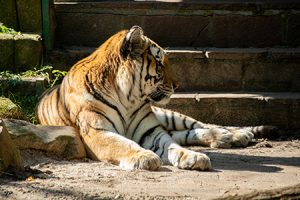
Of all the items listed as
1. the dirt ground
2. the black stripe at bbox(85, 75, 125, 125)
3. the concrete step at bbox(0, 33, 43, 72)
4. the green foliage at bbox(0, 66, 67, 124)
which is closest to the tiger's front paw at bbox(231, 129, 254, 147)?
the dirt ground

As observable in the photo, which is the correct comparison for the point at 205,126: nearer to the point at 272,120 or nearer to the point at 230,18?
the point at 272,120

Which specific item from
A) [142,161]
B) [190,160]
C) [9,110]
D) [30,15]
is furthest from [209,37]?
[142,161]

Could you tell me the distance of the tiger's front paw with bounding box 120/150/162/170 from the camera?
5293mm

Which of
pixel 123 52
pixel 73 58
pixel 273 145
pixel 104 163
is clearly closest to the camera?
pixel 104 163

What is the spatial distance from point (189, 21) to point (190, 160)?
2.91 m

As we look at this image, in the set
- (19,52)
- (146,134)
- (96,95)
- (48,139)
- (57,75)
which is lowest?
(146,134)

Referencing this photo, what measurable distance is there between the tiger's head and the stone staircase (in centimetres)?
122

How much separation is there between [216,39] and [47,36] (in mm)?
1746

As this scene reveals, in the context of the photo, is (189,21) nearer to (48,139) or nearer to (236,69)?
(236,69)

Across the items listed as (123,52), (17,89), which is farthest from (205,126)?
(17,89)

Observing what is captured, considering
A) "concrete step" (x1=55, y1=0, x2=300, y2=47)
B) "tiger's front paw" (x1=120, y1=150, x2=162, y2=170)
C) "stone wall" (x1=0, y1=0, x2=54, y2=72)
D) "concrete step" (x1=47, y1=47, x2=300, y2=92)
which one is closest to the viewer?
"tiger's front paw" (x1=120, y1=150, x2=162, y2=170)

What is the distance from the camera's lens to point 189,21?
26.3 feet

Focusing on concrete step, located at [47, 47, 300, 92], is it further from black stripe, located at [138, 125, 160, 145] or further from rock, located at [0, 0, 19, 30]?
black stripe, located at [138, 125, 160, 145]

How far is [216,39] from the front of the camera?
8.08 meters
